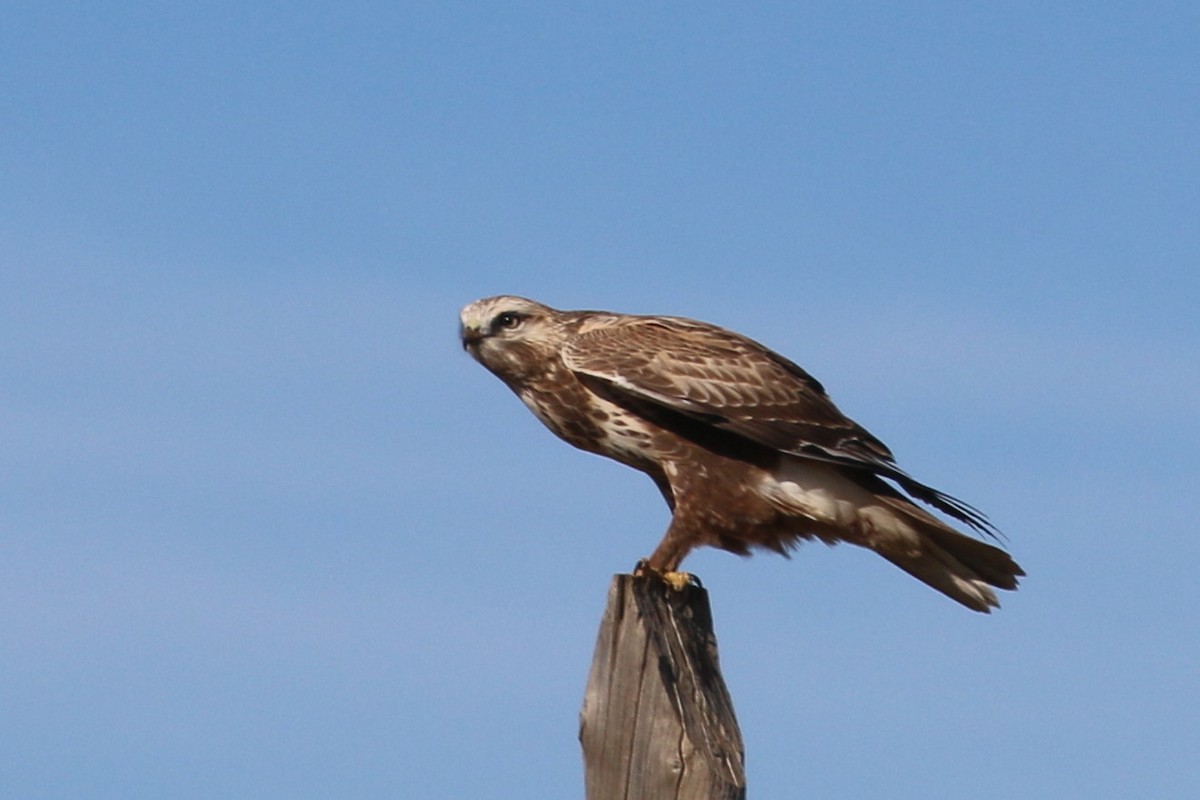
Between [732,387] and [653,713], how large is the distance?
3.24 m

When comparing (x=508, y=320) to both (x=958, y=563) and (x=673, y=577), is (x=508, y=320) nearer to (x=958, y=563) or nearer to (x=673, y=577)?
(x=958, y=563)

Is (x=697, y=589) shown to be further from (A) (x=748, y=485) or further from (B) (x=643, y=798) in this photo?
(A) (x=748, y=485)

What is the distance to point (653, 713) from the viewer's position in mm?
4746

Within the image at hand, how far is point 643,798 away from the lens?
4.66 m

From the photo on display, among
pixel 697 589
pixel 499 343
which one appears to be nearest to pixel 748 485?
pixel 499 343

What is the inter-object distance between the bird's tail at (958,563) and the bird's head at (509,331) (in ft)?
6.08

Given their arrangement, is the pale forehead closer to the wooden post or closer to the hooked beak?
the hooked beak

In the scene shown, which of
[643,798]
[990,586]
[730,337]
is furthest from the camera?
[730,337]

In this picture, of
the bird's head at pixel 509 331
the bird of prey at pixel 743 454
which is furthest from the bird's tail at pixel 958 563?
the bird's head at pixel 509 331

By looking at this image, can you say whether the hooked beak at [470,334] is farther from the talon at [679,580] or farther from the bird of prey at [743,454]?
the talon at [679,580]

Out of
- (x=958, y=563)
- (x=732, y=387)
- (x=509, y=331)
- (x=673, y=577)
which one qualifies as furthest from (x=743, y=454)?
(x=673, y=577)

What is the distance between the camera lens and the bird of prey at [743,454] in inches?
296

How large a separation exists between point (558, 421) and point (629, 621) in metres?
3.12

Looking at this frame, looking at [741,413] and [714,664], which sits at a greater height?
[741,413]
